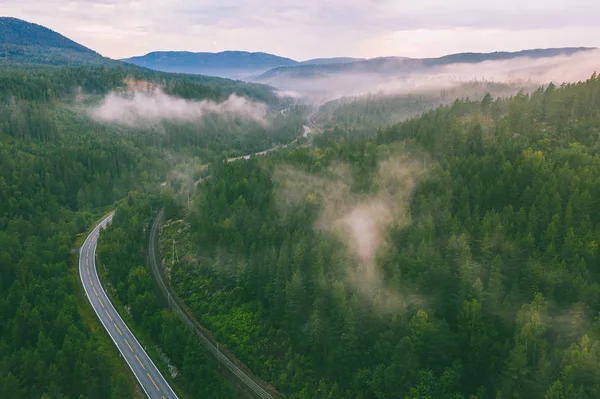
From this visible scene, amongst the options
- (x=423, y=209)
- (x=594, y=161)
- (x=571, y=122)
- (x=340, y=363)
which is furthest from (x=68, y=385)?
(x=571, y=122)

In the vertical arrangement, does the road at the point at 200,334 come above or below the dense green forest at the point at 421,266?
below

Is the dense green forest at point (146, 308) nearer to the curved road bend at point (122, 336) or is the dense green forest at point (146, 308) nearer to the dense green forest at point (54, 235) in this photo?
the dense green forest at point (54, 235)

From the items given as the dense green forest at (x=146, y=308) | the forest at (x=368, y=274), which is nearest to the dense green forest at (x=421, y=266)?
the forest at (x=368, y=274)

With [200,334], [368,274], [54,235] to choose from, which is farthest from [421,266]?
[54,235]

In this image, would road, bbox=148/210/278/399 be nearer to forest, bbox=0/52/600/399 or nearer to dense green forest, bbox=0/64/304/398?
forest, bbox=0/52/600/399

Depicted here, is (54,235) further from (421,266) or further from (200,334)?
(421,266)

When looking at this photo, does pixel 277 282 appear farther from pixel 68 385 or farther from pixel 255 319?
pixel 68 385
